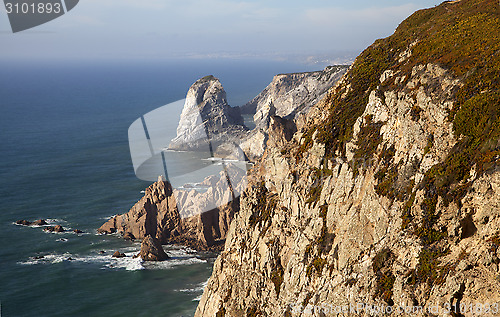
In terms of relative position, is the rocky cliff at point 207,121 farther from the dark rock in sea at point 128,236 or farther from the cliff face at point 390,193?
the cliff face at point 390,193

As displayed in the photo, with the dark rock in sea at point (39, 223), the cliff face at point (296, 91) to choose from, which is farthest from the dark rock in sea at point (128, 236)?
the cliff face at point (296, 91)

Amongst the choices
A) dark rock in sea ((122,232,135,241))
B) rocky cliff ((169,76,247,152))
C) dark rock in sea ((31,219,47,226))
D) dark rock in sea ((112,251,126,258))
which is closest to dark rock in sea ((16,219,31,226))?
dark rock in sea ((31,219,47,226))

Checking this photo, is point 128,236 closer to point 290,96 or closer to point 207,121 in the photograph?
point 207,121

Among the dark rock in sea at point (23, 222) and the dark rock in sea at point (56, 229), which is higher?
the dark rock in sea at point (23, 222)

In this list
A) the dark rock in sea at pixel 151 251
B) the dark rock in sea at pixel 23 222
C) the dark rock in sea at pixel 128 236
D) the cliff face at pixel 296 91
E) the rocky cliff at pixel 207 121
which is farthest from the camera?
the cliff face at pixel 296 91

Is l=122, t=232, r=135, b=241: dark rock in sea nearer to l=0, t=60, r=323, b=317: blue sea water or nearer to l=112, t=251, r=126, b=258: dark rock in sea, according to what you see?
l=0, t=60, r=323, b=317: blue sea water
